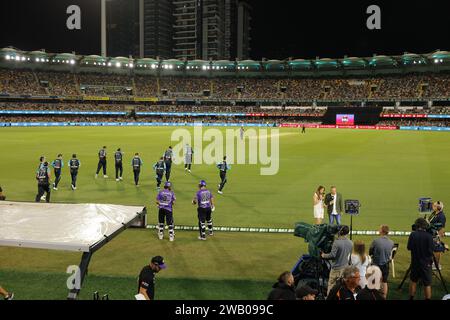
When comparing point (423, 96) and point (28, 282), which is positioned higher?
point (423, 96)

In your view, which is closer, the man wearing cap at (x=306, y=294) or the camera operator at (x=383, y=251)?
the man wearing cap at (x=306, y=294)

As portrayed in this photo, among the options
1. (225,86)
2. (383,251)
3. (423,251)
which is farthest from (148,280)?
(225,86)

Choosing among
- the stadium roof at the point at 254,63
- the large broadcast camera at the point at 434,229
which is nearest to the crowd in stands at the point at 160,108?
the stadium roof at the point at 254,63

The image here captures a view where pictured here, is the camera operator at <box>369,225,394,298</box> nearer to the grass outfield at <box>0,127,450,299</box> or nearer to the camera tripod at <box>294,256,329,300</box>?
the grass outfield at <box>0,127,450,299</box>

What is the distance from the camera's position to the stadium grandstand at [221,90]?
9009cm

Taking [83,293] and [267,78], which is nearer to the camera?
[83,293]

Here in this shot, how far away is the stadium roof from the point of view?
95438mm

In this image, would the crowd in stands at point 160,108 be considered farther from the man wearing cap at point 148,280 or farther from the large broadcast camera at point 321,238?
the large broadcast camera at point 321,238

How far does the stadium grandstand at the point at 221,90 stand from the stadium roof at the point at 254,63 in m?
0.24

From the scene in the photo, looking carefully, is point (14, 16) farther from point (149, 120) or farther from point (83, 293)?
point (83, 293)

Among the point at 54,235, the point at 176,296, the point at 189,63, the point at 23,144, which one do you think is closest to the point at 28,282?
the point at 54,235

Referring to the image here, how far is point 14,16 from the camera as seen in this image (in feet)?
231

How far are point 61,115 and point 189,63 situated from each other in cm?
3925

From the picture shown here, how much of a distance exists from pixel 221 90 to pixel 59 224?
A: 351ft
